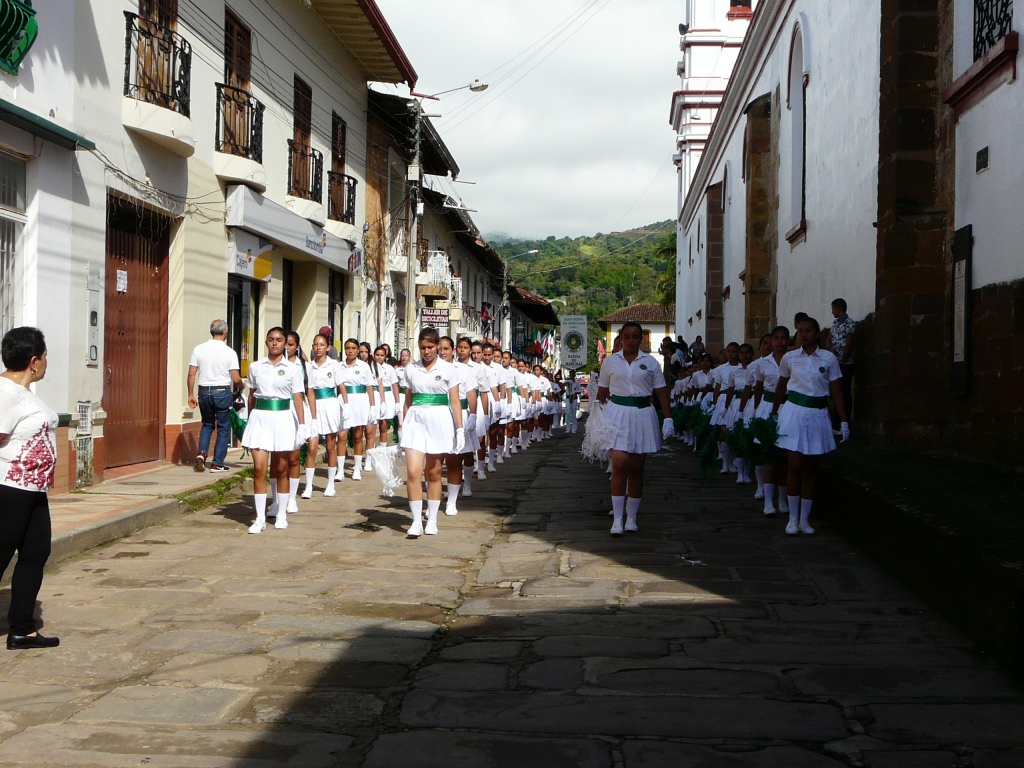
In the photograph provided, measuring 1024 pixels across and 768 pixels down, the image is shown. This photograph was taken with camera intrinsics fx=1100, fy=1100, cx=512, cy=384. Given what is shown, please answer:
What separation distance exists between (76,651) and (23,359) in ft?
4.86

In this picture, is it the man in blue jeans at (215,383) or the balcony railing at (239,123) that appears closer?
the man in blue jeans at (215,383)

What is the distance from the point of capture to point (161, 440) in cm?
1394

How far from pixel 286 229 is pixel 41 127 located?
25.0 feet

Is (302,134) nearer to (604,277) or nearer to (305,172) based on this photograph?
(305,172)

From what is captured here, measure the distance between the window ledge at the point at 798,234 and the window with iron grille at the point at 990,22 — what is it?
25.2ft

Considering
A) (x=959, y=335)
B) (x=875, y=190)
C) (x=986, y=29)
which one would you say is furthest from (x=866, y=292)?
(x=986, y=29)

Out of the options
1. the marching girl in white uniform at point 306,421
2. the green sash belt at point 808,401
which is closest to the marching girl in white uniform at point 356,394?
the marching girl in white uniform at point 306,421

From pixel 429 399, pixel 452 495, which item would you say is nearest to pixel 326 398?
pixel 452 495

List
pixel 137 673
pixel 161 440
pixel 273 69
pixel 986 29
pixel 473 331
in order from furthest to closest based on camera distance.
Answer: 1. pixel 473 331
2. pixel 273 69
3. pixel 161 440
4. pixel 986 29
5. pixel 137 673

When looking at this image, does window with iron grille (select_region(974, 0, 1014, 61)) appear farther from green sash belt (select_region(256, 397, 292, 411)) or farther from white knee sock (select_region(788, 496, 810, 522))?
green sash belt (select_region(256, 397, 292, 411))

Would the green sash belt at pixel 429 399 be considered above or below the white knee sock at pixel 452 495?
above

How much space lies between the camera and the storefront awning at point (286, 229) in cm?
1543

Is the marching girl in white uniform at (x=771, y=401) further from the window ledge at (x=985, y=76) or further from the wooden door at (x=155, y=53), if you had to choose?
the wooden door at (x=155, y=53)

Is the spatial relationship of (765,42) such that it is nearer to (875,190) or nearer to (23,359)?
(875,190)
